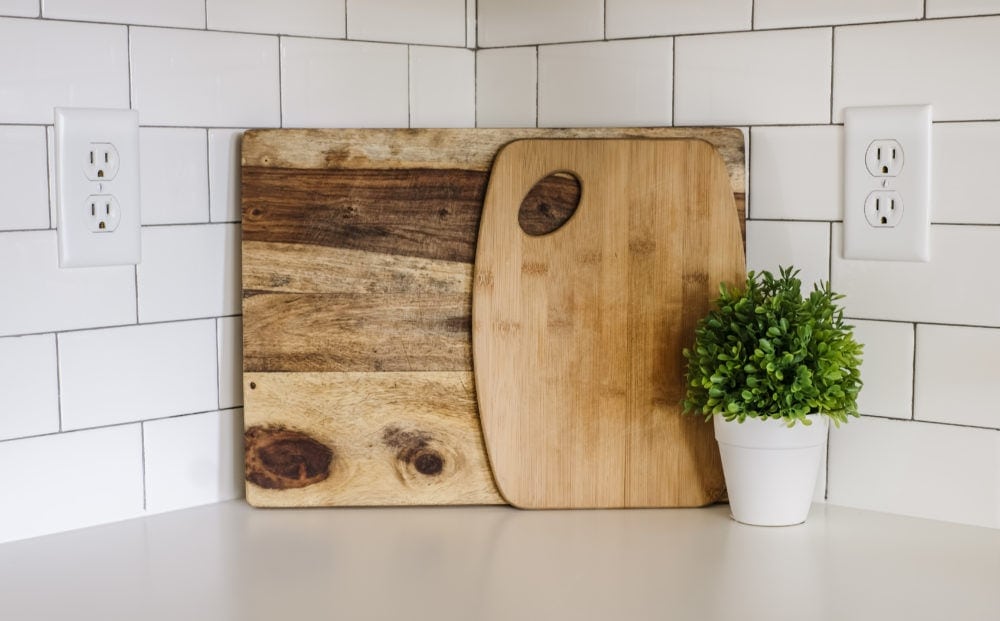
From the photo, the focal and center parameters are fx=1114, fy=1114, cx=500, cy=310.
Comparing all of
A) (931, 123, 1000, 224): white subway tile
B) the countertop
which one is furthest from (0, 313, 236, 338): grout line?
(931, 123, 1000, 224): white subway tile

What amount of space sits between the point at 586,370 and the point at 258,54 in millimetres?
513

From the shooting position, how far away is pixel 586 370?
1208 millimetres

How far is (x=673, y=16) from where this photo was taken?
1.30m

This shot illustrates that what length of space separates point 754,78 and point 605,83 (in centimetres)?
19

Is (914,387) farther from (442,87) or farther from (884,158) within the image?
(442,87)

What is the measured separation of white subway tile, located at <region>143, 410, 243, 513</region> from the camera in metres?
1.21

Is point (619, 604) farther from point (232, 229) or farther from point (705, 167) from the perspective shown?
point (232, 229)

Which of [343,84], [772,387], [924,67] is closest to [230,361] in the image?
[343,84]

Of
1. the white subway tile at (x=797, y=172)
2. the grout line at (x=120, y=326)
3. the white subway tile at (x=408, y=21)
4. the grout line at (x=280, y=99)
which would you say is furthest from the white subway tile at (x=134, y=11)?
the white subway tile at (x=797, y=172)

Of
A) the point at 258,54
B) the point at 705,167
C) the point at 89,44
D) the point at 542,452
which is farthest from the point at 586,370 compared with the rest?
the point at 89,44

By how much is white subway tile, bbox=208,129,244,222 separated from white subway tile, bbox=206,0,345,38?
0.39 ft

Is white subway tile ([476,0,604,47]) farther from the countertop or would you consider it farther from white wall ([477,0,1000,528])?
the countertop

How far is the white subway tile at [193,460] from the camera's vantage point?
121cm

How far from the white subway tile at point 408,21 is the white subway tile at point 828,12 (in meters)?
0.40
